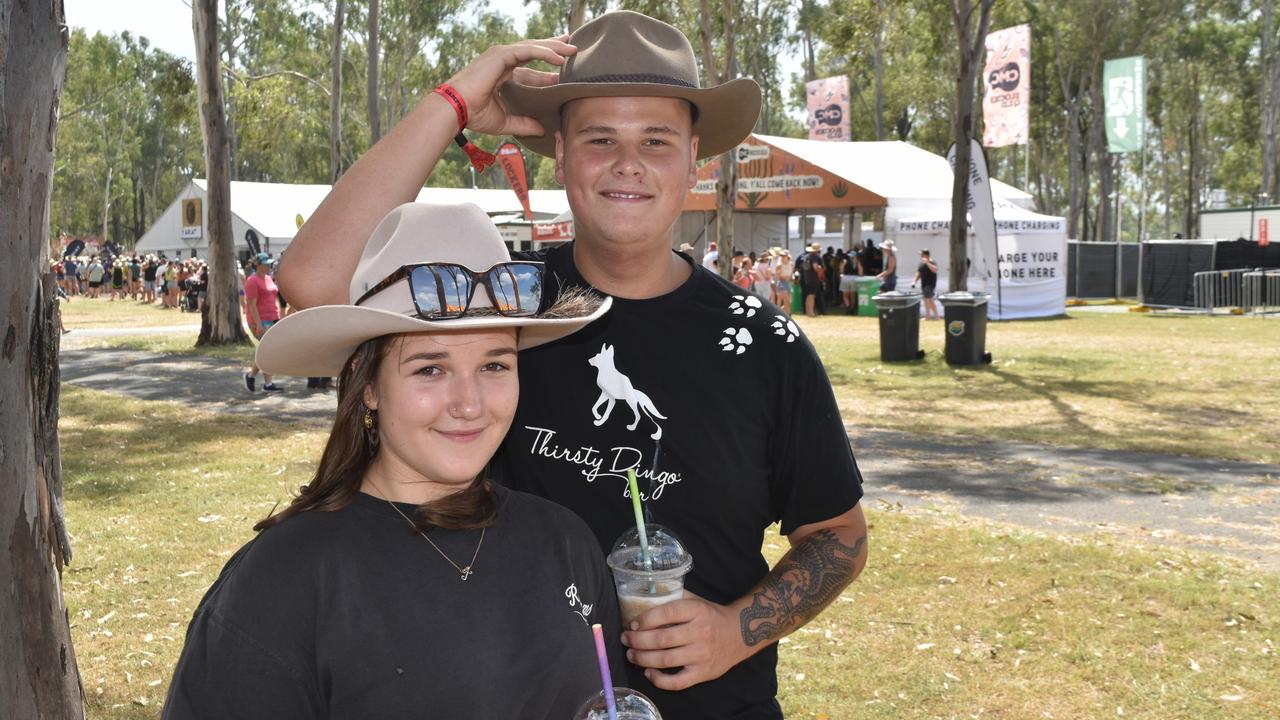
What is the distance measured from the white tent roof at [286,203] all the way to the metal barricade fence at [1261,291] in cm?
2227

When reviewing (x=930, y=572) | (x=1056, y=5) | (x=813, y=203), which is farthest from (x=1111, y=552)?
(x=1056, y=5)

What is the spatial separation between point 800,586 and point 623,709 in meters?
0.70

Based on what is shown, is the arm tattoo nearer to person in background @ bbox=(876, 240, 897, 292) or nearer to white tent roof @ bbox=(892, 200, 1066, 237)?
white tent roof @ bbox=(892, 200, 1066, 237)

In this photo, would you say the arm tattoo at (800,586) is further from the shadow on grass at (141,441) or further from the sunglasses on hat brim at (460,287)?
the shadow on grass at (141,441)

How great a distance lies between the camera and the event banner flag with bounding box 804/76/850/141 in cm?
4166

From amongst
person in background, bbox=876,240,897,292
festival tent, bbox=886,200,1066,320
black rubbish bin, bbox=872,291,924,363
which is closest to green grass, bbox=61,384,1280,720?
black rubbish bin, bbox=872,291,924,363

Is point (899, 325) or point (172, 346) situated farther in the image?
point (172, 346)

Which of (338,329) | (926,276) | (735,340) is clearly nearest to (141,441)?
(735,340)

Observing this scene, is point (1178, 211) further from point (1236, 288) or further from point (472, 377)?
point (472, 377)

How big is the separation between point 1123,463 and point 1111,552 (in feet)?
10.0

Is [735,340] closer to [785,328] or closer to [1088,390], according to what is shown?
[785,328]

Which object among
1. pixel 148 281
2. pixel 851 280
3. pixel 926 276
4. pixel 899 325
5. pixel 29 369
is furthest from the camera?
pixel 148 281

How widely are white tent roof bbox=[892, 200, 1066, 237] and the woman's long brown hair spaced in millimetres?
24486

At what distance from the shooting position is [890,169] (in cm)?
3012
